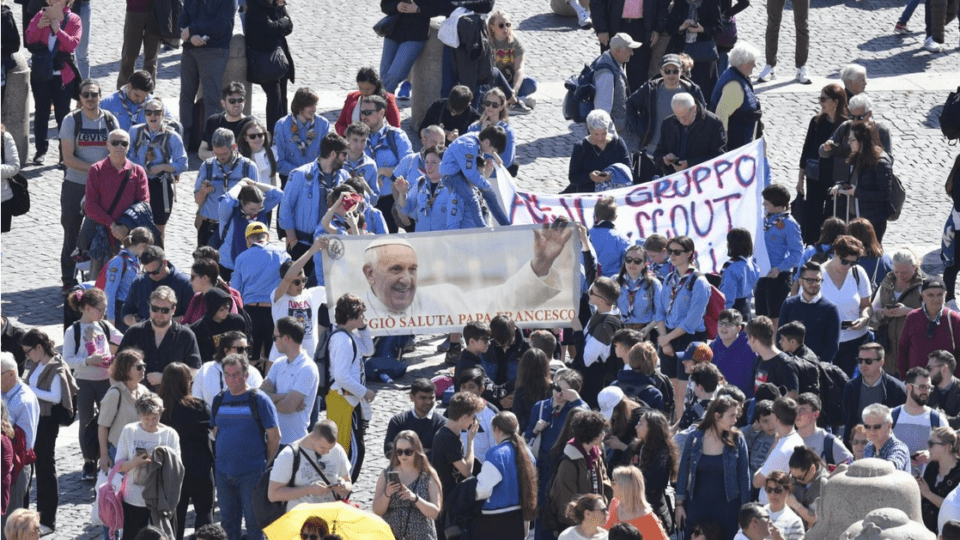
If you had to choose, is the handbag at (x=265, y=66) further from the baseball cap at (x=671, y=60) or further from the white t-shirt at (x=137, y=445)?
the white t-shirt at (x=137, y=445)

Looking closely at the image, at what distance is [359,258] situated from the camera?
16094mm

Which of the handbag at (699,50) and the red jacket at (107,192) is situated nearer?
Result: the red jacket at (107,192)

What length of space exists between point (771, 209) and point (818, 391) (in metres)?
3.05

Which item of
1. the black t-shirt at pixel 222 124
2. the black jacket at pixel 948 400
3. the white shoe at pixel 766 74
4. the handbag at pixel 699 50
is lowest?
the black jacket at pixel 948 400

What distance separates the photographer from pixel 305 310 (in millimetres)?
15828

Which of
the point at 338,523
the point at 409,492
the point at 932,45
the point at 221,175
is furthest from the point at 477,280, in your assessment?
the point at 932,45

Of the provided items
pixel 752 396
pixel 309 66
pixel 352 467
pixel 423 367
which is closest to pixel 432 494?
pixel 352 467

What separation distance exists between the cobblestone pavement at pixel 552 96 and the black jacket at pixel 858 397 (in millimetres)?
3411

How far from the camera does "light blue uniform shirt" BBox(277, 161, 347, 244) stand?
17.2m

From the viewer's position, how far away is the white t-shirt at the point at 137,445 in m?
13.4

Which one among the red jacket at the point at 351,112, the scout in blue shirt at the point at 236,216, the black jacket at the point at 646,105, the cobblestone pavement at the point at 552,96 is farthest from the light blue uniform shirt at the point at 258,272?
the black jacket at the point at 646,105

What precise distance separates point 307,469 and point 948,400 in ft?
14.5

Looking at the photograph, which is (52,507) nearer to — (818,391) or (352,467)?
(352,467)

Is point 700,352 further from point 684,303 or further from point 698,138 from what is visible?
point 698,138
